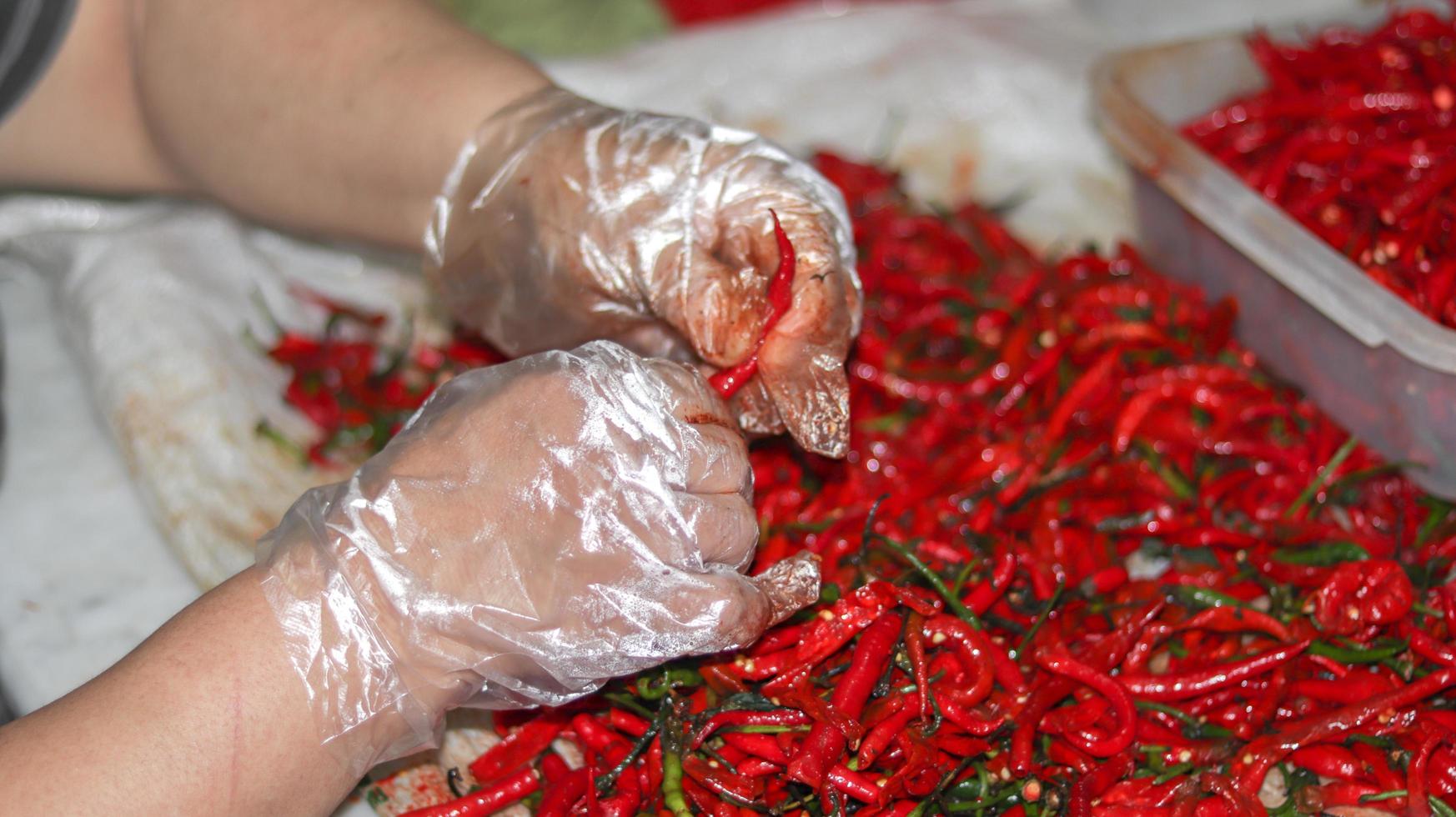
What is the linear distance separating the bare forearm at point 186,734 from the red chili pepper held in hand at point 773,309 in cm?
77

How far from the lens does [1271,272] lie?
104 inches

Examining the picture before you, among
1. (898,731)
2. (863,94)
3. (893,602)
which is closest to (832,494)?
(893,602)

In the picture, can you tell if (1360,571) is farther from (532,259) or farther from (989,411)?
(532,259)

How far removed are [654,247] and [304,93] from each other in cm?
86

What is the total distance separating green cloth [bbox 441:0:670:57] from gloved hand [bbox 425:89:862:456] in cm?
226

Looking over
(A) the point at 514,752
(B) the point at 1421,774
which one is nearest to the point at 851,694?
(A) the point at 514,752

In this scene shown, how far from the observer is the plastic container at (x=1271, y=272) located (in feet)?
7.88

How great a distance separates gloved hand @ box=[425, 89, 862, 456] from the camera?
1.92 meters

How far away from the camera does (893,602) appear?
196 centimetres

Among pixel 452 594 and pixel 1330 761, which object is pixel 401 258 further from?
pixel 1330 761

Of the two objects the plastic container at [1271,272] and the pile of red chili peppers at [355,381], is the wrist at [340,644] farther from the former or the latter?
the plastic container at [1271,272]

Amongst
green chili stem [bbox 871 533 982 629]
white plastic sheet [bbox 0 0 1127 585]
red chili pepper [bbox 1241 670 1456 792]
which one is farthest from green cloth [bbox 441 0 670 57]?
red chili pepper [bbox 1241 670 1456 792]

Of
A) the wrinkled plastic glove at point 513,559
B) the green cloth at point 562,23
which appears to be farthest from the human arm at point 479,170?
the green cloth at point 562,23

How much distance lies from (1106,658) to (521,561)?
1.02m
